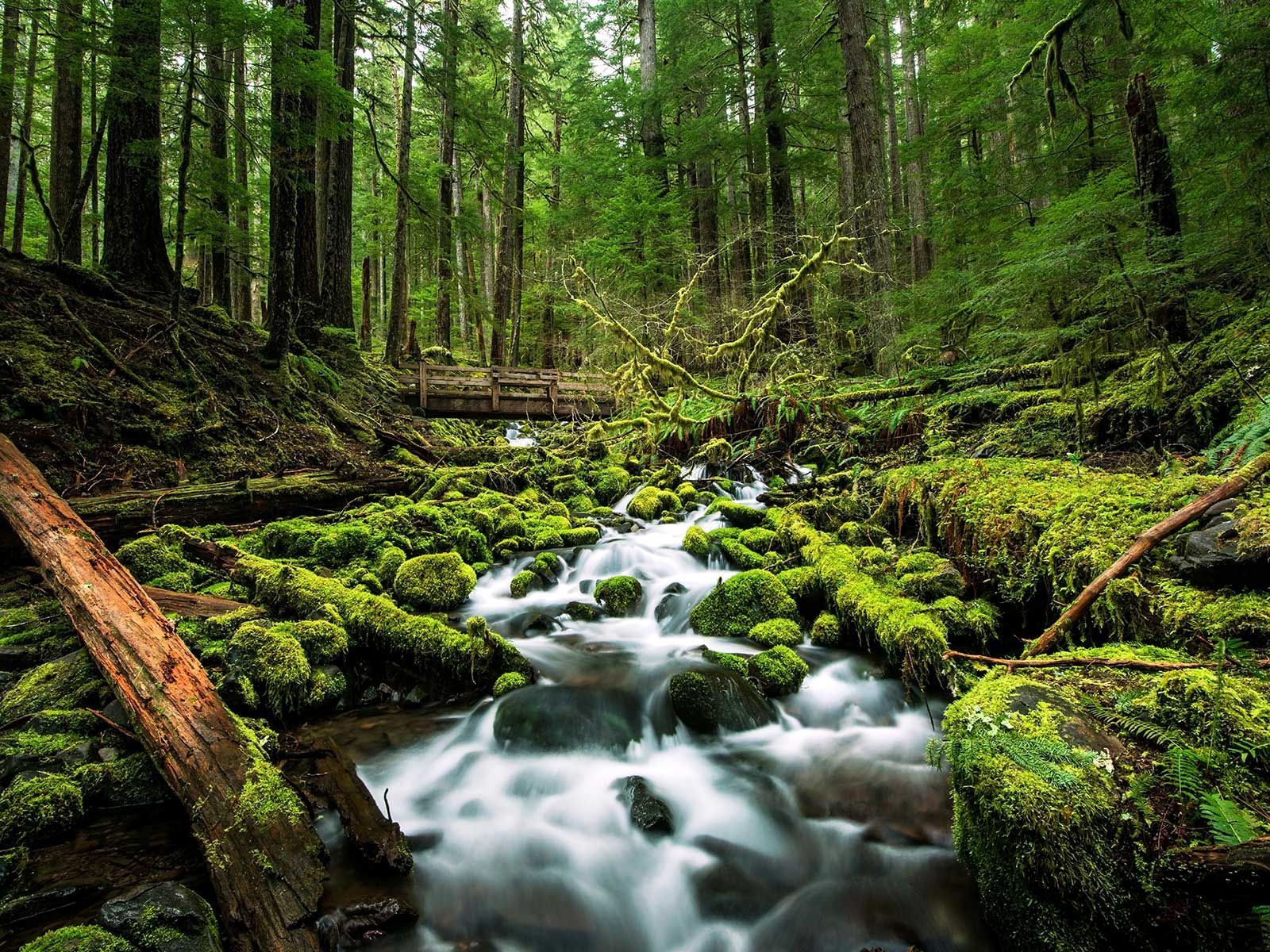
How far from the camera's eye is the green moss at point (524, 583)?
19.3 ft

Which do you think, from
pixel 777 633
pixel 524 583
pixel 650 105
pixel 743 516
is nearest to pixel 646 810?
pixel 777 633

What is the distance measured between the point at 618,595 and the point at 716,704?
199cm

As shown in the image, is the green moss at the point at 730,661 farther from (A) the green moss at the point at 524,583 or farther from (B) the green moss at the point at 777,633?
(A) the green moss at the point at 524,583

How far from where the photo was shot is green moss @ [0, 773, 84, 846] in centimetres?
246

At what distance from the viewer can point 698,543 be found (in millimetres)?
6441

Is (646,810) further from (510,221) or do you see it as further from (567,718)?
(510,221)

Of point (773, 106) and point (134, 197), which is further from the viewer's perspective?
point (773, 106)

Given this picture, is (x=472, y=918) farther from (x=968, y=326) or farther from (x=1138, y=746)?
(x=968, y=326)

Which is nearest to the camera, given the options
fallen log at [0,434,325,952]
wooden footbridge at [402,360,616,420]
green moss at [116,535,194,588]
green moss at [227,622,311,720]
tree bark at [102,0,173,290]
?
fallen log at [0,434,325,952]

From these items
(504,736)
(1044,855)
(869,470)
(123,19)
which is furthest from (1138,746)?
(123,19)

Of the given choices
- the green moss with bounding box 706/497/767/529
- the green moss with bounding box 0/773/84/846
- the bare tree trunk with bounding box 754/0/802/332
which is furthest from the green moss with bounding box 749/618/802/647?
the bare tree trunk with bounding box 754/0/802/332

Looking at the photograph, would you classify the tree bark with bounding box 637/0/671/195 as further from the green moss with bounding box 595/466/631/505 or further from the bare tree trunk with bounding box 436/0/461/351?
the green moss with bounding box 595/466/631/505

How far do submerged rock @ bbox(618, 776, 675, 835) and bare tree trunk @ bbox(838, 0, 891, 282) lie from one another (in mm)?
8208

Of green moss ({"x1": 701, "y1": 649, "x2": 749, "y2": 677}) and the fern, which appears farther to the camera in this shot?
green moss ({"x1": 701, "y1": 649, "x2": 749, "y2": 677})
